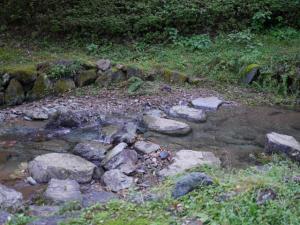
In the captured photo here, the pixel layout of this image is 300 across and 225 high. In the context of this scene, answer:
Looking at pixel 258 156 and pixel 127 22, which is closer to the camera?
pixel 258 156

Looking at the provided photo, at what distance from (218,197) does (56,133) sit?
177 inches

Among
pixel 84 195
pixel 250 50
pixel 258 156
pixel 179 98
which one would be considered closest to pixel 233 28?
pixel 250 50

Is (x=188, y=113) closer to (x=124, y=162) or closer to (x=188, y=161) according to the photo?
(x=188, y=161)

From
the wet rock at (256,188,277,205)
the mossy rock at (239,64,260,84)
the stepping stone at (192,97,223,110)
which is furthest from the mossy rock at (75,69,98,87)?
the wet rock at (256,188,277,205)

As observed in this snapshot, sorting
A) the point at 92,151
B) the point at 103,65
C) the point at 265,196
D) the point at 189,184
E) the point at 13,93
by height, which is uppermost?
the point at 265,196

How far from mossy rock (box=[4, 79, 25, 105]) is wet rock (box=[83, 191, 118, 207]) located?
16.0 ft

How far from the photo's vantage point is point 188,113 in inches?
349

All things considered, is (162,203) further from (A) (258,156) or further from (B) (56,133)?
(B) (56,133)

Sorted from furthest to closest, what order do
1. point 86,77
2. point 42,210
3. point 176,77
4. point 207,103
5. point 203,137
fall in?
point 176,77 → point 86,77 → point 207,103 → point 203,137 → point 42,210

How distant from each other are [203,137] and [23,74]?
452 centimetres

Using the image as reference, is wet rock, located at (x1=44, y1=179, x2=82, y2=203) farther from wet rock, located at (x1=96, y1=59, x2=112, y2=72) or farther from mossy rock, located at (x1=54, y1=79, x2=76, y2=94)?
wet rock, located at (x1=96, y1=59, x2=112, y2=72)

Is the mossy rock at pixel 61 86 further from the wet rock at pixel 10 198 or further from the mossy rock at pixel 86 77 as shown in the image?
the wet rock at pixel 10 198

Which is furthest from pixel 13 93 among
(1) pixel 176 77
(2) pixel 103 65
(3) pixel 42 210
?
(3) pixel 42 210

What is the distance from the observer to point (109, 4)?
13.4 metres
